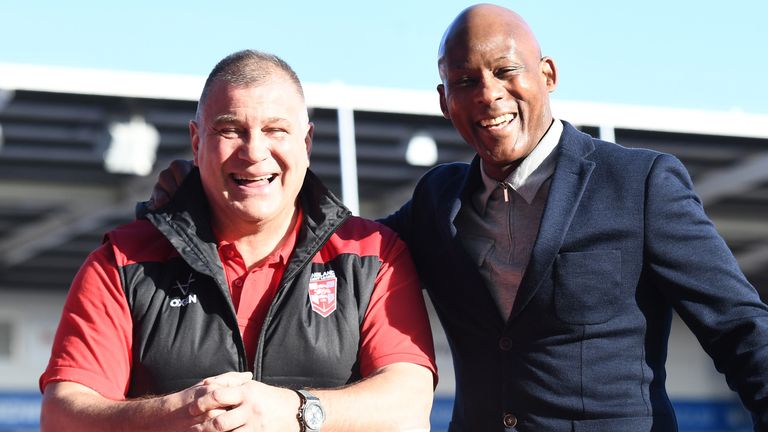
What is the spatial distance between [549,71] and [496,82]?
19cm

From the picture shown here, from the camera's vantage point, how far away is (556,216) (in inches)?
118

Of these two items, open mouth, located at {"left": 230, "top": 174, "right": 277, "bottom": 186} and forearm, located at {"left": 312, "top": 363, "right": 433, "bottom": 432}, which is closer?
forearm, located at {"left": 312, "top": 363, "right": 433, "bottom": 432}

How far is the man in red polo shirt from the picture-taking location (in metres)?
2.88

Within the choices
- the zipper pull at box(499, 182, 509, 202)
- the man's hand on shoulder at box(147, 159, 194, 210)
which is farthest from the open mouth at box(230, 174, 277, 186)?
the zipper pull at box(499, 182, 509, 202)

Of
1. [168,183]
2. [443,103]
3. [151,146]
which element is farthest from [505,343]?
[151,146]

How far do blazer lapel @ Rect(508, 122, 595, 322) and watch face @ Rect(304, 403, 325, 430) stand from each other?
21.3 inches

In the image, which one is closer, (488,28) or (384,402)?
(384,402)

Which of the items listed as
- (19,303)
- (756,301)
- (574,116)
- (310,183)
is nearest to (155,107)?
(574,116)

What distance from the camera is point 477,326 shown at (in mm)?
3096

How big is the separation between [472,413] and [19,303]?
39.9ft

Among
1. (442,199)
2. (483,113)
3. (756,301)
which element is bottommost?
(756,301)

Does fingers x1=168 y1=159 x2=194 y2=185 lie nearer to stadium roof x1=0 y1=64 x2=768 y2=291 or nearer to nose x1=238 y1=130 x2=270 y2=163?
nose x1=238 y1=130 x2=270 y2=163

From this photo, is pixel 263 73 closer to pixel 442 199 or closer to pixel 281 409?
pixel 442 199

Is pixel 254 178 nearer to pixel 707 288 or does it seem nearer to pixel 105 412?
pixel 105 412
